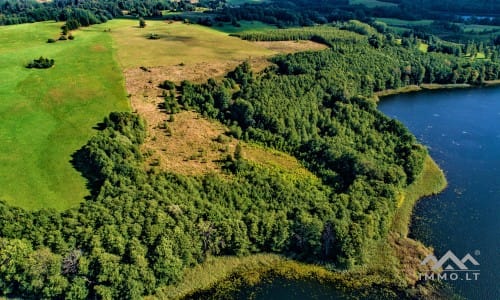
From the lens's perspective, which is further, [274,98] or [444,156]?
[274,98]

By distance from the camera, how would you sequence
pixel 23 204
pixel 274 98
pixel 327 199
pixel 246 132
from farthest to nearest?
pixel 274 98 → pixel 246 132 → pixel 327 199 → pixel 23 204

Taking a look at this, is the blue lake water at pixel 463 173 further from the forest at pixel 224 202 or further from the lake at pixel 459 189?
the forest at pixel 224 202

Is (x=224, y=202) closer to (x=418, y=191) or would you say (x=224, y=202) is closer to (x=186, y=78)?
(x=418, y=191)

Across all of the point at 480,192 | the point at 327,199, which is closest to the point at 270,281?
the point at 327,199

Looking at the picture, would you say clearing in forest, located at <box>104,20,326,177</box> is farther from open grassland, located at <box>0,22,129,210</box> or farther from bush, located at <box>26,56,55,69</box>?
bush, located at <box>26,56,55,69</box>

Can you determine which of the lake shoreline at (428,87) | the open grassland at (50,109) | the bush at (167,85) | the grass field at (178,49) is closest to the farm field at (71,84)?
the open grassland at (50,109)

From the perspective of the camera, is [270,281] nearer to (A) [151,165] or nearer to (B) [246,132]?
(A) [151,165]

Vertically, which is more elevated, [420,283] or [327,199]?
[327,199]

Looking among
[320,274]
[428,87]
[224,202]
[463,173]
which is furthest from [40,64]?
[428,87]
